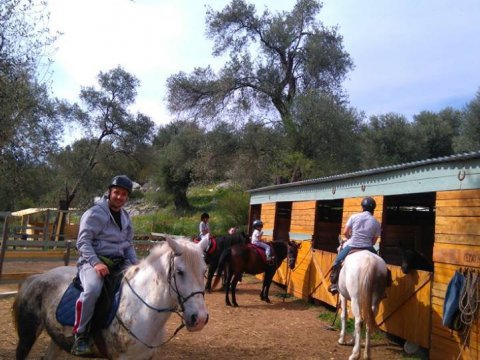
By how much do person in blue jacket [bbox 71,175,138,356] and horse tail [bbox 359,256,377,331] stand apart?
401 cm

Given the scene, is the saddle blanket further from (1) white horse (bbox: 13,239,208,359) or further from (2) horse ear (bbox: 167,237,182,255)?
(2) horse ear (bbox: 167,237,182,255)

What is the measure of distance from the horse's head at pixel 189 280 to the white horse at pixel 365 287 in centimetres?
406

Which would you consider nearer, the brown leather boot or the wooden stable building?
the wooden stable building

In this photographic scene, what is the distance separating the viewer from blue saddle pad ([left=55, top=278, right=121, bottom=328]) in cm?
388

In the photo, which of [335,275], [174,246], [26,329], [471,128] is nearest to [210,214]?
[471,128]

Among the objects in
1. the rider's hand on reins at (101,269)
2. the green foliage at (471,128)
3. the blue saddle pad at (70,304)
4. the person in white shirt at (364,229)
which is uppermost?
the green foliage at (471,128)

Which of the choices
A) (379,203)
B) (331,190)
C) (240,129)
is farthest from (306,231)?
(240,129)

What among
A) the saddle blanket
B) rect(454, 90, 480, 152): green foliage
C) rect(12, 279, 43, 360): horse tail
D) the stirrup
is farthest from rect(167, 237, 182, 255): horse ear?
rect(454, 90, 480, 152): green foliage

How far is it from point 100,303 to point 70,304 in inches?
13.7

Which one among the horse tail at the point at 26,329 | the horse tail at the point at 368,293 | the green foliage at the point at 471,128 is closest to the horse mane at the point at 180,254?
the horse tail at the point at 26,329

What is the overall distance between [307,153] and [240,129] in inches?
188

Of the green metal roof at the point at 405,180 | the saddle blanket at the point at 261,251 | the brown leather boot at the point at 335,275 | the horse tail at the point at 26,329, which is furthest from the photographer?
the saddle blanket at the point at 261,251

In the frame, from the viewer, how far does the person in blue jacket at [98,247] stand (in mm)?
3793

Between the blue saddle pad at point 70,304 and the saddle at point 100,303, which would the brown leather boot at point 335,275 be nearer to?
the saddle at point 100,303
